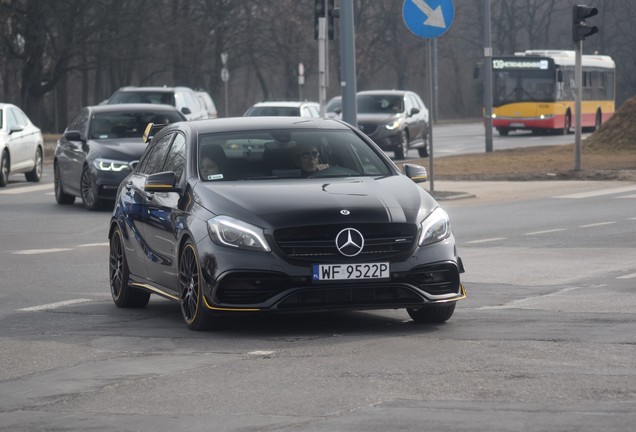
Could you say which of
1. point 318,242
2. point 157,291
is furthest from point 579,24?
point 318,242

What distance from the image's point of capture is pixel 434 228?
33.7 ft

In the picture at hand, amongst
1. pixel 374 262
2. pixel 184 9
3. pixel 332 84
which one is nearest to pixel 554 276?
pixel 374 262

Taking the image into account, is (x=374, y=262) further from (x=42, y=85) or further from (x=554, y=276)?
(x=42, y=85)

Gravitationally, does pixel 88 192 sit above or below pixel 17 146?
below

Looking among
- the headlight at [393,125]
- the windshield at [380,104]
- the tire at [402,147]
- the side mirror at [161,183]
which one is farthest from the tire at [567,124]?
the side mirror at [161,183]

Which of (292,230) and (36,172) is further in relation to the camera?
(36,172)

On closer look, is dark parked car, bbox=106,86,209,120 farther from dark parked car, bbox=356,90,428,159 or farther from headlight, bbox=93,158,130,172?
headlight, bbox=93,158,130,172

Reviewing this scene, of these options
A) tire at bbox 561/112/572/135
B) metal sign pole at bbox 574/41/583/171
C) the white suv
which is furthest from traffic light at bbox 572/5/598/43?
tire at bbox 561/112/572/135

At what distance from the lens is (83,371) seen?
8656 millimetres

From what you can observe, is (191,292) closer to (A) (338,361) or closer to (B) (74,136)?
(A) (338,361)

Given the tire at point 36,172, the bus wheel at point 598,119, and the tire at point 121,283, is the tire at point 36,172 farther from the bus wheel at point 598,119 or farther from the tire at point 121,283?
the bus wheel at point 598,119

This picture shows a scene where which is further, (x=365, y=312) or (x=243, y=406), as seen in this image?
(x=365, y=312)

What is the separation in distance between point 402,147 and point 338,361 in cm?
3066

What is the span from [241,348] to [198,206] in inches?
54.1
